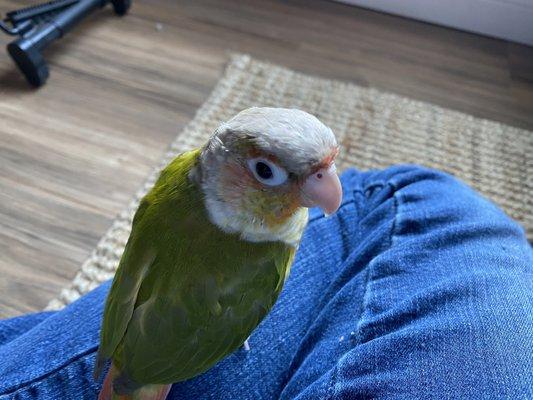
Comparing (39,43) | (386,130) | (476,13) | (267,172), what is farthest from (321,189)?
(476,13)

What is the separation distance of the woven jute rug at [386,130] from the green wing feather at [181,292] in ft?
2.03

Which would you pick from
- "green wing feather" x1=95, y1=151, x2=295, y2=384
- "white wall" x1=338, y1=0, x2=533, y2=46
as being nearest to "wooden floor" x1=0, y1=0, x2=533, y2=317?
"white wall" x1=338, y1=0, x2=533, y2=46

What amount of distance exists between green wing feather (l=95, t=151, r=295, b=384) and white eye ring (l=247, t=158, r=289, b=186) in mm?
64

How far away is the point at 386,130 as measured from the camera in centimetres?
129

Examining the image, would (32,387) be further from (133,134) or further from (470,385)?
(133,134)

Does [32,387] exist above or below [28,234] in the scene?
above

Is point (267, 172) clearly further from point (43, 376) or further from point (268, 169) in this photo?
point (43, 376)

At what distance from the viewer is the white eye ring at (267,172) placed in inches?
17.3

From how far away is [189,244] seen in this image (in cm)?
47

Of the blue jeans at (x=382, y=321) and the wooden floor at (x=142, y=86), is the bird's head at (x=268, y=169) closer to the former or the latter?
the blue jeans at (x=382, y=321)

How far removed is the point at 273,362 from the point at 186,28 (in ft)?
4.05

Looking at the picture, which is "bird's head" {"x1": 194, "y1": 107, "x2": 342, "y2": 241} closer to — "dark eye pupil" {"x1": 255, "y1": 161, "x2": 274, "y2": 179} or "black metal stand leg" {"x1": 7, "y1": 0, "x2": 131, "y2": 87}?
"dark eye pupil" {"x1": 255, "y1": 161, "x2": 274, "y2": 179}

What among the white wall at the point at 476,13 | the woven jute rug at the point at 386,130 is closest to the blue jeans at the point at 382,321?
the woven jute rug at the point at 386,130

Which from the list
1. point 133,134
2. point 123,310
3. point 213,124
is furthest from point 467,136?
point 123,310
